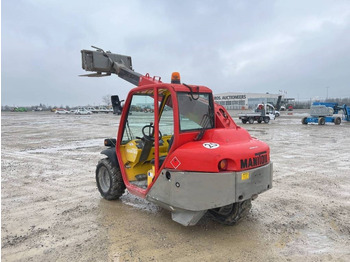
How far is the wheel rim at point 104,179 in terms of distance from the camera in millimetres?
5147


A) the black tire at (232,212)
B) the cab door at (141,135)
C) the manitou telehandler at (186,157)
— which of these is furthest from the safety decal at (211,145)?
the black tire at (232,212)

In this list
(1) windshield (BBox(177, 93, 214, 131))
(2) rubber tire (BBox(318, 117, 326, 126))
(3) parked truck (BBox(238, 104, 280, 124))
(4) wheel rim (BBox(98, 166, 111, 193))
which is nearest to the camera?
(1) windshield (BBox(177, 93, 214, 131))

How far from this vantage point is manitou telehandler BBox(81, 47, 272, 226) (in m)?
3.35

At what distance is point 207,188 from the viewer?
3.33m

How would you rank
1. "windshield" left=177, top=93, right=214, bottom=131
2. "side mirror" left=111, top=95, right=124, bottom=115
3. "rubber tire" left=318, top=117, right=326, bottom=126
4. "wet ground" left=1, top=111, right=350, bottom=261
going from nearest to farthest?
"wet ground" left=1, top=111, right=350, bottom=261
"windshield" left=177, top=93, right=214, bottom=131
"side mirror" left=111, top=95, right=124, bottom=115
"rubber tire" left=318, top=117, right=326, bottom=126

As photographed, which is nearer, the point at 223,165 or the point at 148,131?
the point at 223,165

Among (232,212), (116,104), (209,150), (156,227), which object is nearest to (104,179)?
(116,104)

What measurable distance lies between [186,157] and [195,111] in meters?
0.80

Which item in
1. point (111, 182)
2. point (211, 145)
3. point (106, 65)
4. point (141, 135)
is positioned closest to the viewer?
point (211, 145)

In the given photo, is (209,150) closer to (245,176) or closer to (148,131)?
(245,176)

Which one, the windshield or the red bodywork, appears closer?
the red bodywork

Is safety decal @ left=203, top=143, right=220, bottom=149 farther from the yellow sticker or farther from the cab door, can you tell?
the cab door

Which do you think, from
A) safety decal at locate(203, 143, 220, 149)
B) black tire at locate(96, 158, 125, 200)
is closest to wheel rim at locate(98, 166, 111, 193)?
black tire at locate(96, 158, 125, 200)

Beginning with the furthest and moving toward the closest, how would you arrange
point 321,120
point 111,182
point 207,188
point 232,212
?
point 321,120 → point 111,182 → point 232,212 → point 207,188
